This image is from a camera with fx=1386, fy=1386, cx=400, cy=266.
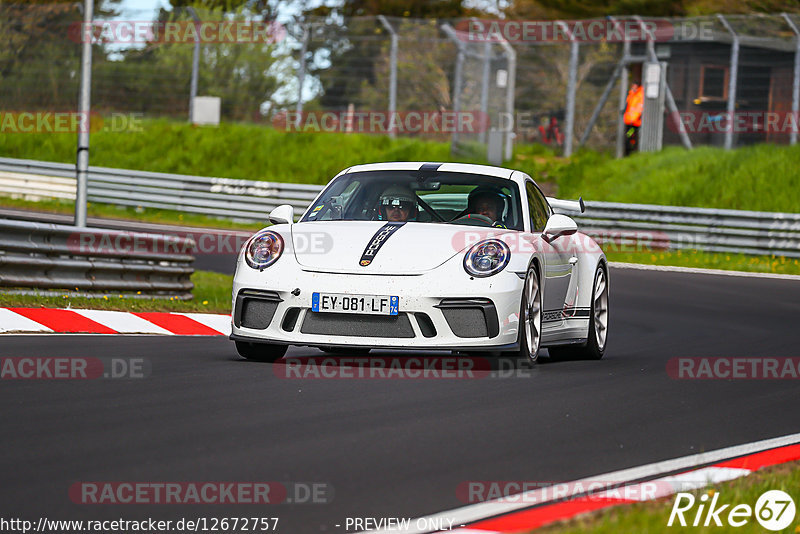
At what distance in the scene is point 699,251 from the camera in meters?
23.4

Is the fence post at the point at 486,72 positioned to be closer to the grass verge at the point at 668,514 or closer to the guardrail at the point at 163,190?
the guardrail at the point at 163,190

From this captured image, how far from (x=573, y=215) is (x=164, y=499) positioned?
19039 mm

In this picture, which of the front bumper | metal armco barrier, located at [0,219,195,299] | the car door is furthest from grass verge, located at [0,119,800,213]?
the front bumper

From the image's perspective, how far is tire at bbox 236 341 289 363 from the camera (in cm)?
835

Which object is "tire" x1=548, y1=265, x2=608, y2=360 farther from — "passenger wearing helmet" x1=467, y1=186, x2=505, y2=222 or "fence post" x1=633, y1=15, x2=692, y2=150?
"fence post" x1=633, y1=15, x2=692, y2=150

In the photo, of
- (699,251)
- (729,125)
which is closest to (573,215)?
(699,251)

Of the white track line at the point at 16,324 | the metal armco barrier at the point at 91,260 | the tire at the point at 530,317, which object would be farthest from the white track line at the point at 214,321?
the tire at the point at 530,317

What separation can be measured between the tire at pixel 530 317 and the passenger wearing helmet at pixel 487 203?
69 cm

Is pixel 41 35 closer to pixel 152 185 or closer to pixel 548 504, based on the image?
pixel 152 185

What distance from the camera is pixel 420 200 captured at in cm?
896

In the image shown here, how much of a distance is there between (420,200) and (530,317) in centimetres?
122

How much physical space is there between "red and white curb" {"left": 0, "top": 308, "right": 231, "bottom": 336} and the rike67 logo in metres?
6.29

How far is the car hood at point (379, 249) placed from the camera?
7809mm

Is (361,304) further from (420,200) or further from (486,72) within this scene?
(486,72)
